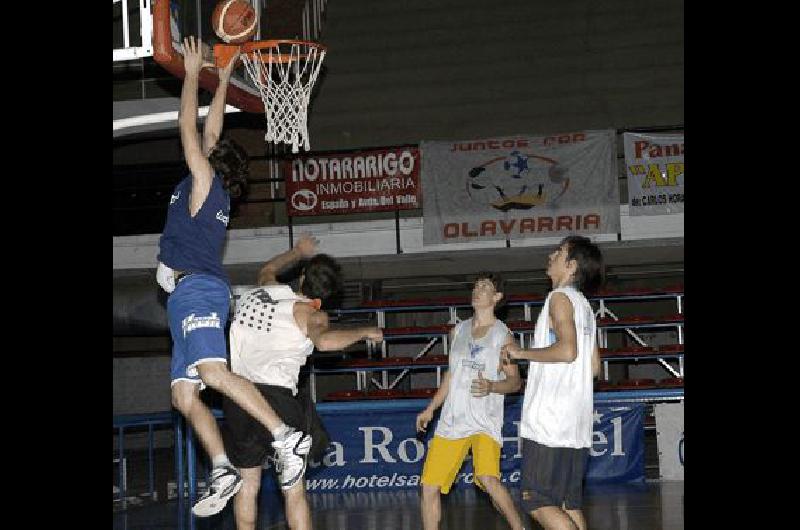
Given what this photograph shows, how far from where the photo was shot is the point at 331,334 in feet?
22.1

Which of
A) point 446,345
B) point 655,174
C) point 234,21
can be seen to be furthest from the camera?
point 446,345

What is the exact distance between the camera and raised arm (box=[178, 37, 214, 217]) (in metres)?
6.23

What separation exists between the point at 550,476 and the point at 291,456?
1.51m

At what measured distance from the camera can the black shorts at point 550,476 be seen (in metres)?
6.28

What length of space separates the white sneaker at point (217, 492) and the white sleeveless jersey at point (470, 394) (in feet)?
7.65

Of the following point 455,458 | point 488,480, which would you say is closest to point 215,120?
point 455,458

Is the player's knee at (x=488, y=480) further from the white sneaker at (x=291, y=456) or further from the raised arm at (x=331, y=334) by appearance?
the white sneaker at (x=291, y=456)

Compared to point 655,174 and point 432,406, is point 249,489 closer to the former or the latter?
point 432,406

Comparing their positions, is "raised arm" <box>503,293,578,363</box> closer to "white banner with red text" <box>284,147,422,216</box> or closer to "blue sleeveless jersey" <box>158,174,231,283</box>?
"blue sleeveless jersey" <box>158,174,231,283</box>

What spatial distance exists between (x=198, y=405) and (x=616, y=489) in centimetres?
716

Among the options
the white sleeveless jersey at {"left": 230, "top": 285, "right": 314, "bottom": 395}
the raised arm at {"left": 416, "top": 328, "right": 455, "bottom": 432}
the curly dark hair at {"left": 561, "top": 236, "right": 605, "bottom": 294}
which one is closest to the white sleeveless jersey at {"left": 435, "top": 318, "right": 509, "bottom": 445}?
the raised arm at {"left": 416, "top": 328, "right": 455, "bottom": 432}

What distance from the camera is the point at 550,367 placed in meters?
6.42

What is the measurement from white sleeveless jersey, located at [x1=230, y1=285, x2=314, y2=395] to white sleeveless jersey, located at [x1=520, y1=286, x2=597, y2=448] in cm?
149
